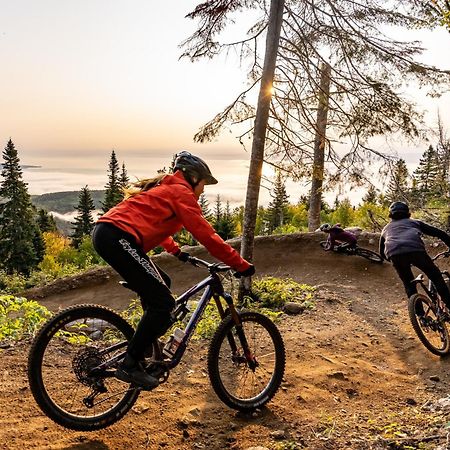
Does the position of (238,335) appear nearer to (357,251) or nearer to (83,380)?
(83,380)

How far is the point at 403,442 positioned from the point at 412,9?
10.7m

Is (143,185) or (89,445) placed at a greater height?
(143,185)

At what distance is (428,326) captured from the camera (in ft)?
23.4

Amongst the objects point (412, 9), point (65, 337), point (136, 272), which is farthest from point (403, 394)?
point (412, 9)

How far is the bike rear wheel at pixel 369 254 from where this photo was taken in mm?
15126

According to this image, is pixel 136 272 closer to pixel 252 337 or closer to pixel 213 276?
pixel 213 276

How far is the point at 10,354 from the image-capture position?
609cm

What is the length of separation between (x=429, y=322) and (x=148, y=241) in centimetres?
532

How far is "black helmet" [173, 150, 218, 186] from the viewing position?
4.39m

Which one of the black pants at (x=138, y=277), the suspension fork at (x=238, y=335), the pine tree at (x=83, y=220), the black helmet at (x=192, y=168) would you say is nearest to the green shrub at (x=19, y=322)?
the black pants at (x=138, y=277)

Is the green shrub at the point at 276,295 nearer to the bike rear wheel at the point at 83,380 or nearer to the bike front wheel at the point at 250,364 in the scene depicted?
the bike front wheel at the point at 250,364

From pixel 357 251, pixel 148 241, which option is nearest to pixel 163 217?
pixel 148 241

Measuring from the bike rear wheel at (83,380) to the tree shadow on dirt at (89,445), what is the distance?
0.13 meters

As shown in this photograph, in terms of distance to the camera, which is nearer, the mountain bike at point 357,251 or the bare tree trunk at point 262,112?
the bare tree trunk at point 262,112
